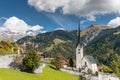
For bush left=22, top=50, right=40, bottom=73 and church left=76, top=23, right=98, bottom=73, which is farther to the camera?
church left=76, top=23, right=98, bottom=73

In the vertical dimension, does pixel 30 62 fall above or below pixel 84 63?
below

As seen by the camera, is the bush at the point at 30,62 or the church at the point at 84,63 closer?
the bush at the point at 30,62

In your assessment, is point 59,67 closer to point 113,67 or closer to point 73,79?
point 73,79

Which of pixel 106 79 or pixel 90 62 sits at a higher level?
pixel 90 62

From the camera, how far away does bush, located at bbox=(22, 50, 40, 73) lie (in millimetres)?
90688

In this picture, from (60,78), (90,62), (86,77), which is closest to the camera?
(60,78)

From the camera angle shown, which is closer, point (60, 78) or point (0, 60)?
point (0, 60)

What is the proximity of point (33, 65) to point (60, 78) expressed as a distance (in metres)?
11.6

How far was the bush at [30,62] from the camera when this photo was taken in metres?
90.7

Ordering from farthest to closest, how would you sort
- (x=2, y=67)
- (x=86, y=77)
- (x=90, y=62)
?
(x=90, y=62)
(x=86, y=77)
(x=2, y=67)

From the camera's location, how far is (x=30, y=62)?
90625 mm

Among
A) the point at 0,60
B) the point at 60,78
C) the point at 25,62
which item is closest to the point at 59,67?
the point at 60,78

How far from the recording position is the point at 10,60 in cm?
9288

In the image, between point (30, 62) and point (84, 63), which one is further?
point (84, 63)
